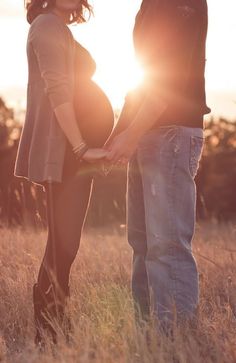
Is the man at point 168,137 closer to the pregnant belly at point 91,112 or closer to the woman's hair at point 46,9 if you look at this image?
the pregnant belly at point 91,112

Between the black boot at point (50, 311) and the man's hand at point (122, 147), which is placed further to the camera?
the black boot at point (50, 311)

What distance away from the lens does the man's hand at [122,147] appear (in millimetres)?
3898

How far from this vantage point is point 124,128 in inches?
166

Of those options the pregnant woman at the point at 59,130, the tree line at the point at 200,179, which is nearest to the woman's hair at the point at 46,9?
the pregnant woman at the point at 59,130

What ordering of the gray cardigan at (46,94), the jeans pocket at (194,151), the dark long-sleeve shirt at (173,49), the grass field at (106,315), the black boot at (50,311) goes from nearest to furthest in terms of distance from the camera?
the grass field at (106,315) → the dark long-sleeve shirt at (173,49) → the gray cardigan at (46,94) → the jeans pocket at (194,151) → the black boot at (50,311)

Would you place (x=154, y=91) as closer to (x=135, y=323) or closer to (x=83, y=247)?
(x=135, y=323)

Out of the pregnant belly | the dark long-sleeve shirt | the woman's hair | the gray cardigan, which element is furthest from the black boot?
the woman's hair

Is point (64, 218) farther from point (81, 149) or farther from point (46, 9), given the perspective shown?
point (46, 9)

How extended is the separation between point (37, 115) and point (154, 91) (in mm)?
712

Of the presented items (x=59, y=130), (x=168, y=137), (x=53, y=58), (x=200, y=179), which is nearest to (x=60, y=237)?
(x=59, y=130)

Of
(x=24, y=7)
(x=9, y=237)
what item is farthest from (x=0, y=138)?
(x=24, y=7)

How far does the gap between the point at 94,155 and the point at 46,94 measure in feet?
1.48

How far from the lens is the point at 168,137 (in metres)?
3.99

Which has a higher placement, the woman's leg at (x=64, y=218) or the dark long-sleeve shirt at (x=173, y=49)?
the dark long-sleeve shirt at (x=173, y=49)
